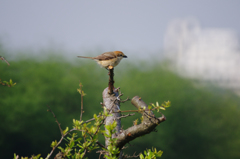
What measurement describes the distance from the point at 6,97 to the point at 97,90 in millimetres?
3079

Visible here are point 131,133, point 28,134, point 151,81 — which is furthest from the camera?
point 151,81

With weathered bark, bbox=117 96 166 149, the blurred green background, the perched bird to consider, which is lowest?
the blurred green background

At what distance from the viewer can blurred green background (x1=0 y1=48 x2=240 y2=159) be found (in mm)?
7039

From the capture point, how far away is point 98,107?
23.7 ft

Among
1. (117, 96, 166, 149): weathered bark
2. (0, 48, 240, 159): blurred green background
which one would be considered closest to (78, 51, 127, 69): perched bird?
(117, 96, 166, 149): weathered bark

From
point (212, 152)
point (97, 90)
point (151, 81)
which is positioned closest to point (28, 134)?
point (97, 90)

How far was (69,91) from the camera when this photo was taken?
7.32 m

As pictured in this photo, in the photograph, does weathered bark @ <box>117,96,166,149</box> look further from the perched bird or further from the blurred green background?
the blurred green background

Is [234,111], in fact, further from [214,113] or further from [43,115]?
[43,115]

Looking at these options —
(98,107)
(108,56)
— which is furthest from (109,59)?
(98,107)

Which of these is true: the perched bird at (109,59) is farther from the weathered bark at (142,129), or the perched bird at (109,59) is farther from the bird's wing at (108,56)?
the weathered bark at (142,129)

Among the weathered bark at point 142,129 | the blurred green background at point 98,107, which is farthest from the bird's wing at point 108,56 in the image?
the blurred green background at point 98,107

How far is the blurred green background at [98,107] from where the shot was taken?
23.1 ft

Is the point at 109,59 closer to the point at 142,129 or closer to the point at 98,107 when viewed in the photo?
the point at 142,129
